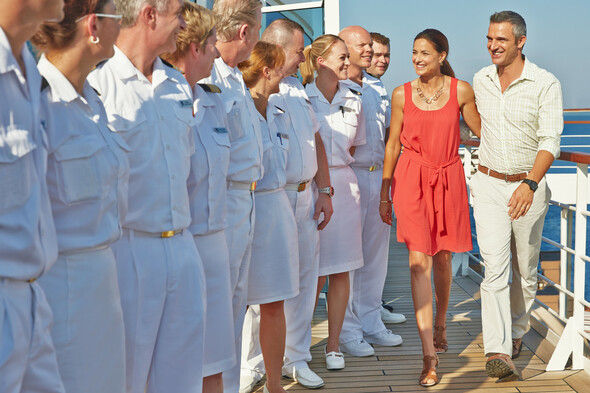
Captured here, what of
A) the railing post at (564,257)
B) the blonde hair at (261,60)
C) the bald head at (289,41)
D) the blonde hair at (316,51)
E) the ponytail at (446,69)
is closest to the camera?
the blonde hair at (261,60)

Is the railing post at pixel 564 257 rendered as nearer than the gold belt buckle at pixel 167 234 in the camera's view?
No

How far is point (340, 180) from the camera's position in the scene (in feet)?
13.5

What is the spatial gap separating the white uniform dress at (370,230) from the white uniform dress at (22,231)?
117 inches

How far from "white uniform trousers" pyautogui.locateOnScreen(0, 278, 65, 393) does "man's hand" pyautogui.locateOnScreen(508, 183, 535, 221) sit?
2.65 meters

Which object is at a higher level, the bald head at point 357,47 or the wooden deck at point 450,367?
the bald head at point 357,47

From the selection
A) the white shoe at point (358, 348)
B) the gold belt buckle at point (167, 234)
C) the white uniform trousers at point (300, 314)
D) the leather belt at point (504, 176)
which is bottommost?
the white shoe at point (358, 348)

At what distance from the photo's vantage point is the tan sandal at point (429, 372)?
11.9 ft

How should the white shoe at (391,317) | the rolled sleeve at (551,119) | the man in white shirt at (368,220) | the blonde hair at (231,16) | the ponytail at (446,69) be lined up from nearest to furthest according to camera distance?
the blonde hair at (231,16), the rolled sleeve at (551,119), the ponytail at (446,69), the man in white shirt at (368,220), the white shoe at (391,317)

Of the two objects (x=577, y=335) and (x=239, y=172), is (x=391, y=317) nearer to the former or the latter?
(x=577, y=335)

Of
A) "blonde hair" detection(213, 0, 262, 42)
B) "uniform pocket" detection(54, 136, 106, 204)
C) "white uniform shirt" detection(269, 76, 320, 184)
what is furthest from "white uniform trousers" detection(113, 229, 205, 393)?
"white uniform shirt" detection(269, 76, 320, 184)

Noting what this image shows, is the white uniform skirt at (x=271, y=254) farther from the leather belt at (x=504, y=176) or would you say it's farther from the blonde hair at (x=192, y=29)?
the leather belt at (x=504, y=176)

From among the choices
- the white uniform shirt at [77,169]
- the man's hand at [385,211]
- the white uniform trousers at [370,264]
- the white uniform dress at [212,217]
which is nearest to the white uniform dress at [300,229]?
the man's hand at [385,211]

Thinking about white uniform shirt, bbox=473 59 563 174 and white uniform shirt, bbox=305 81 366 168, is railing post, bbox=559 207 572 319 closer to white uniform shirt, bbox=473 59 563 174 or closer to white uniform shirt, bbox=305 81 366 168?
white uniform shirt, bbox=473 59 563 174

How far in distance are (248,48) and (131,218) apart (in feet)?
3.44
